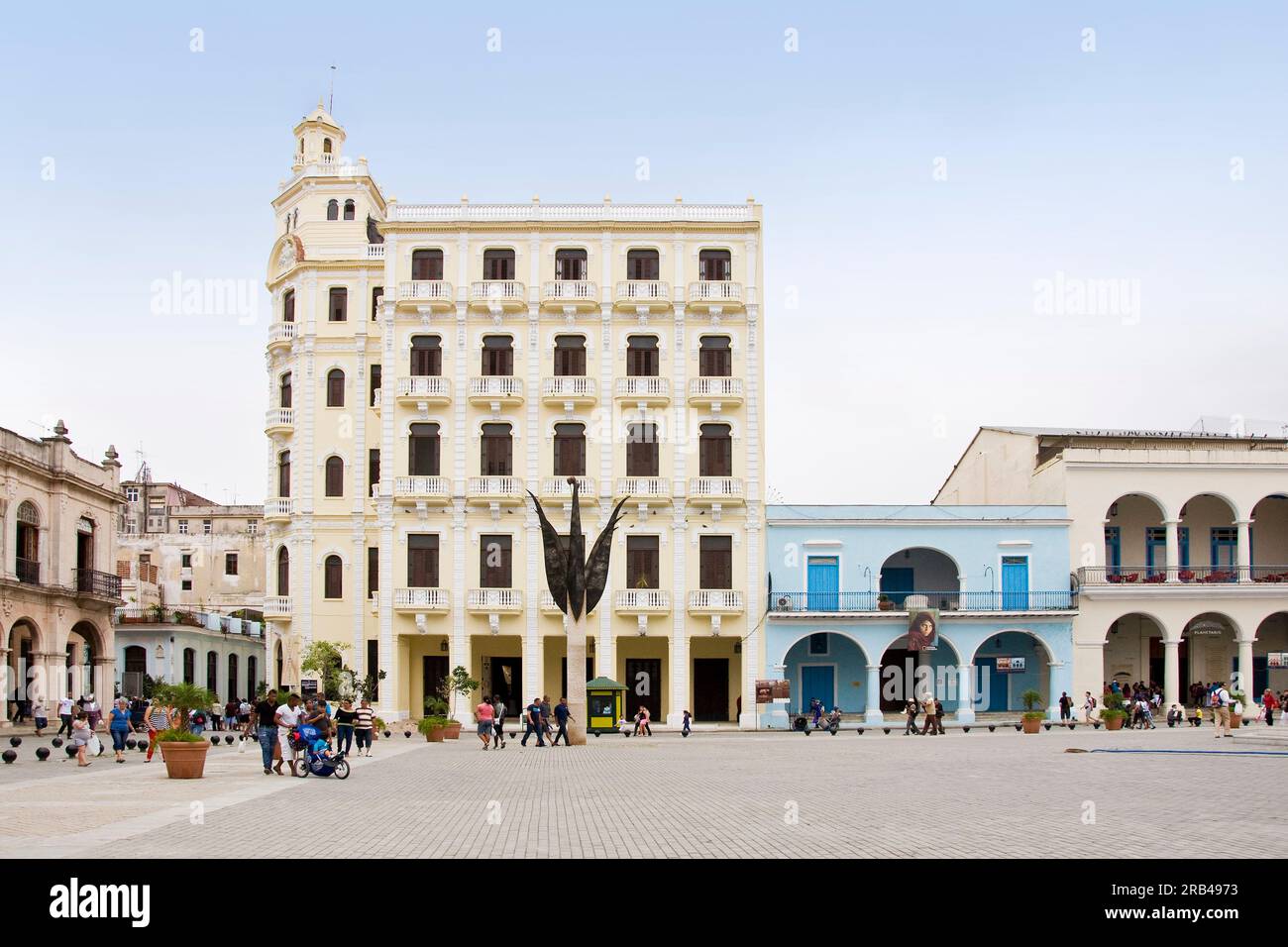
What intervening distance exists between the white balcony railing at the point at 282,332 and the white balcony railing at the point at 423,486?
900cm

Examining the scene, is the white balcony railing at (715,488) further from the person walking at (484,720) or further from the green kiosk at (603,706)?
the person walking at (484,720)

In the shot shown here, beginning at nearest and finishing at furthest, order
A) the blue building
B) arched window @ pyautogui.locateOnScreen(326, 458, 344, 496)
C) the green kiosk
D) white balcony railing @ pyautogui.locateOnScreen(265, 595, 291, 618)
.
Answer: the green kiosk < the blue building < white balcony railing @ pyautogui.locateOnScreen(265, 595, 291, 618) < arched window @ pyautogui.locateOnScreen(326, 458, 344, 496)

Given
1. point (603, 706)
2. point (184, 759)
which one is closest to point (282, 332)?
point (603, 706)

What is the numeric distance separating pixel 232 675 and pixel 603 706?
35958mm

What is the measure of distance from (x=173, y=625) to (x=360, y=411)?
1775 centimetres

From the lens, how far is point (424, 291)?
181 ft

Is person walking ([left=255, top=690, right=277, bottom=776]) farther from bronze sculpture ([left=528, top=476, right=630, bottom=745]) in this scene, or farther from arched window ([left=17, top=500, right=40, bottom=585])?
arched window ([left=17, top=500, right=40, bottom=585])

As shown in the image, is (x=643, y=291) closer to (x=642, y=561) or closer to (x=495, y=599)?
(x=642, y=561)

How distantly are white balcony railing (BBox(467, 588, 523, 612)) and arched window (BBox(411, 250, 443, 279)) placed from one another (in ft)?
41.4

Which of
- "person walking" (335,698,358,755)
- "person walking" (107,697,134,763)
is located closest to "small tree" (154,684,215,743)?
"person walking" (107,697,134,763)

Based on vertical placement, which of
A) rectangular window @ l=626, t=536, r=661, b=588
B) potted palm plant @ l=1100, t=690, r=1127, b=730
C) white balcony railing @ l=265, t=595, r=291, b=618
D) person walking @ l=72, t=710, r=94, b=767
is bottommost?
potted palm plant @ l=1100, t=690, r=1127, b=730

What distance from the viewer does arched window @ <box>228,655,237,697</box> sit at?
247 ft

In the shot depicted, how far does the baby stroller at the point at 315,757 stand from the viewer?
2623 centimetres

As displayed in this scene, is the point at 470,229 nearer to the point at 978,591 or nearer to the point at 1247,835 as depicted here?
the point at 978,591
